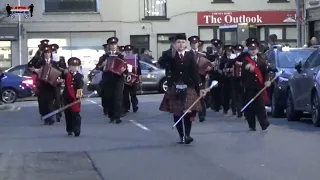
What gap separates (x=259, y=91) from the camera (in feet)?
54.4

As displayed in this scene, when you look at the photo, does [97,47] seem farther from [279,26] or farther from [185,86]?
[185,86]

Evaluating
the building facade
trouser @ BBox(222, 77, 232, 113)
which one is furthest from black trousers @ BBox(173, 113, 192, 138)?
the building facade

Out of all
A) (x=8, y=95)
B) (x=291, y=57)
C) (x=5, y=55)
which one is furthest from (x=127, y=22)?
(x=291, y=57)

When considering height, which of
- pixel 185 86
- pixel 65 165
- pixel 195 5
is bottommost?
Answer: pixel 65 165

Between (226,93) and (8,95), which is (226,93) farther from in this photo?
(8,95)

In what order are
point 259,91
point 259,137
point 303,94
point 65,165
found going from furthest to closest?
point 303,94, point 259,91, point 259,137, point 65,165

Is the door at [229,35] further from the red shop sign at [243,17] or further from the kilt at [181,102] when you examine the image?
the kilt at [181,102]

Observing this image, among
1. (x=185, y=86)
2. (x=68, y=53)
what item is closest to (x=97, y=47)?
(x=68, y=53)

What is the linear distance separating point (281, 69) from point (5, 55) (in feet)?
88.4

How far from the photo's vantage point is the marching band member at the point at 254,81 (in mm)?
16438

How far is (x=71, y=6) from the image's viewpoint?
1784 inches

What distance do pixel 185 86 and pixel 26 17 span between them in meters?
31.4

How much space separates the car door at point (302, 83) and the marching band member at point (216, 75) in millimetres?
3354

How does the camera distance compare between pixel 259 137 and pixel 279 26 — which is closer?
pixel 259 137
